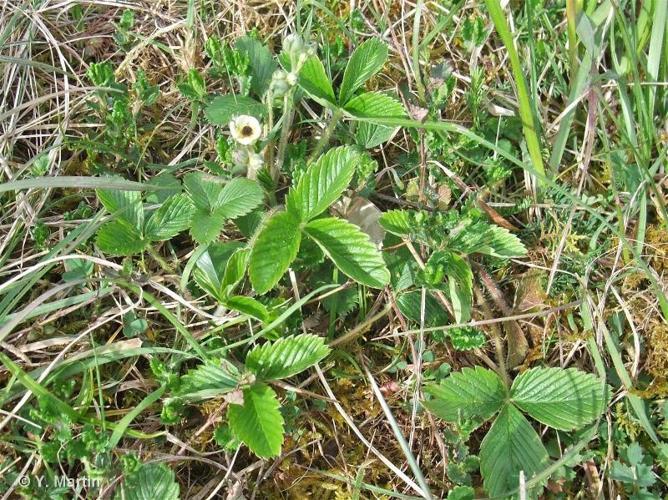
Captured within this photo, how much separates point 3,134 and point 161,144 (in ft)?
1.43

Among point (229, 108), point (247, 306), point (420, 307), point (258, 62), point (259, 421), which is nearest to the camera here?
point (259, 421)

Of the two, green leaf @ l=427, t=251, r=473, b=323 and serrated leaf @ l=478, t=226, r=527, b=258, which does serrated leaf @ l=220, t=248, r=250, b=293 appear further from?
serrated leaf @ l=478, t=226, r=527, b=258

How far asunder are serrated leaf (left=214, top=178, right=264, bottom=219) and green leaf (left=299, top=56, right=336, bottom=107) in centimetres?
29

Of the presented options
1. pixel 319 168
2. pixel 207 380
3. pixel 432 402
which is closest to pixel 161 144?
pixel 319 168

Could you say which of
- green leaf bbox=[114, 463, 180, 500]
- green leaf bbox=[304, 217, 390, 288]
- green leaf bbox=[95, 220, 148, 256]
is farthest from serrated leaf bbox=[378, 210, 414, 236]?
green leaf bbox=[114, 463, 180, 500]

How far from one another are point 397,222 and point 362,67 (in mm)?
421

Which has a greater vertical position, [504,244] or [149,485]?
[504,244]

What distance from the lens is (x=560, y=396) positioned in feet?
5.42

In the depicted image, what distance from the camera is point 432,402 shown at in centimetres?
162

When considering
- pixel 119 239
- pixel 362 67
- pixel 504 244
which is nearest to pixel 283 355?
pixel 119 239

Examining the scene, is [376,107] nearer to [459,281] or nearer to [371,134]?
[371,134]

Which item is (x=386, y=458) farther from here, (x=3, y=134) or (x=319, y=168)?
(x=3, y=134)

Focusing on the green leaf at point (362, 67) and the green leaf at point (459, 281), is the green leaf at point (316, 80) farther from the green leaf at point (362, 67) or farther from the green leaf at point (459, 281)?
the green leaf at point (459, 281)

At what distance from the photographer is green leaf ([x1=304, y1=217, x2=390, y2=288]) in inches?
62.6
